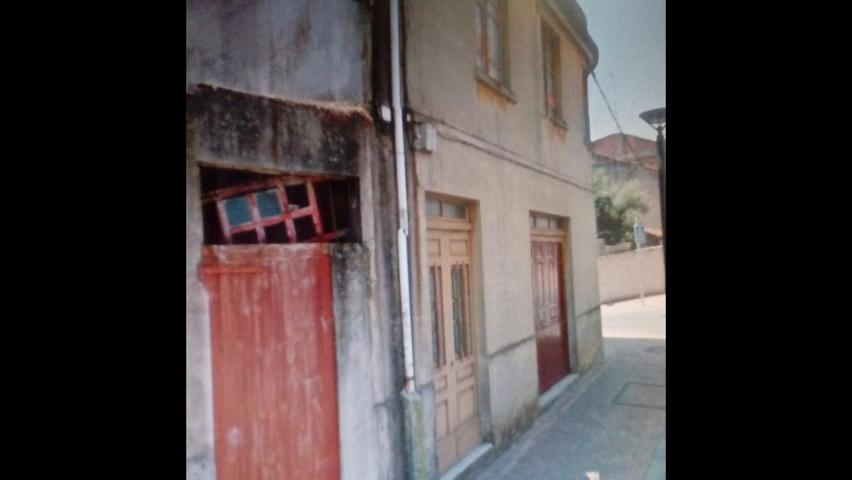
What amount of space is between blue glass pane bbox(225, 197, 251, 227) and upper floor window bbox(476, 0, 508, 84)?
164 cm

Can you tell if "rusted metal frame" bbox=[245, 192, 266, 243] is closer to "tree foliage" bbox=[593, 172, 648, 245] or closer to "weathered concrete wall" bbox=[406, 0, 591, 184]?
"weathered concrete wall" bbox=[406, 0, 591, 184]

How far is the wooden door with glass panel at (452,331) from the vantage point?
2.86m

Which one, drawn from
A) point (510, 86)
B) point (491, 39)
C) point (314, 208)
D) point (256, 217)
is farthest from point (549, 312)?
point (256, 217)

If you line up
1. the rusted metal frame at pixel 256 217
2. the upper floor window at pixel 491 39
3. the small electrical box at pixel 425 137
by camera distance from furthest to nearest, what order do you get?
the upper floor window at pixel 491 39 < the small electrical box at pixel 425 137 < the rusted metal frame at pixel 256 217

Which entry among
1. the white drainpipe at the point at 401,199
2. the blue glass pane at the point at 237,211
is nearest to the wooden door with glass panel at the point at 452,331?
the white drainpipe at the point at 401,199

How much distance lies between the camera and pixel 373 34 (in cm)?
258

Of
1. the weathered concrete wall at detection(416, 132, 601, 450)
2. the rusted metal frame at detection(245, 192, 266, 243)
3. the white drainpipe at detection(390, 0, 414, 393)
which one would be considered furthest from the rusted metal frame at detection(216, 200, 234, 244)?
the weathered concrete wall at detection(416, 132, 601, 450)

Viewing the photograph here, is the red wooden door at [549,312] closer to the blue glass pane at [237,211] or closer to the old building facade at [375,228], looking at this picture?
the old building facade at [375,228]

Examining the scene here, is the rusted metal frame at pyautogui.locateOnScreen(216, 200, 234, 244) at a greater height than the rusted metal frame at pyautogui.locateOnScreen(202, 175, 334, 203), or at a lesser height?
lesser

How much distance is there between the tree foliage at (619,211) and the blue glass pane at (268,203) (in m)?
1.82

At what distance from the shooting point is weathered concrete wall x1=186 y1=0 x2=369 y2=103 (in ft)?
6.35
